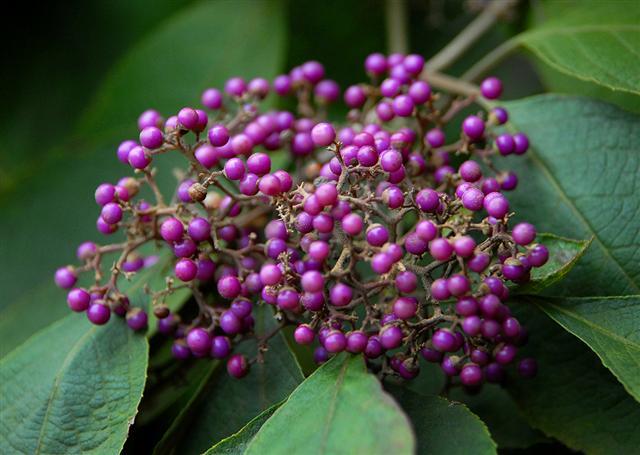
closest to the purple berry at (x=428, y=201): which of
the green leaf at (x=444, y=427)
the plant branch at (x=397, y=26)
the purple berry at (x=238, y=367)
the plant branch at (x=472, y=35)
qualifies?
the green leaf at (x=444, y=427)

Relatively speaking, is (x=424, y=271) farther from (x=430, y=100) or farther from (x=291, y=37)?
(x=291, y=37)

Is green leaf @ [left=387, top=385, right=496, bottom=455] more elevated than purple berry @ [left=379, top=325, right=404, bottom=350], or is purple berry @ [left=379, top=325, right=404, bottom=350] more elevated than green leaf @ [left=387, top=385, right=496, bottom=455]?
purple berry @ [left=379, top=325, right=404, bottom=350]

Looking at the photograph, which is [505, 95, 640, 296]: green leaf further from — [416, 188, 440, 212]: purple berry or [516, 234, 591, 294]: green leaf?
[416, 188, 440, 212]: purple berry

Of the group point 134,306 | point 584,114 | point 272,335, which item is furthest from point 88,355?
point 584,114

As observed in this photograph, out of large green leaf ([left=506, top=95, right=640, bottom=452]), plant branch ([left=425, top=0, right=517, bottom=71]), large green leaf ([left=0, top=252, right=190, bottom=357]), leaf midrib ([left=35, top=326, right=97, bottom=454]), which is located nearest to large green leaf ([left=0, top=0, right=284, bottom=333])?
large green leaf ([left=0, top=252, right=190, bottom=357])

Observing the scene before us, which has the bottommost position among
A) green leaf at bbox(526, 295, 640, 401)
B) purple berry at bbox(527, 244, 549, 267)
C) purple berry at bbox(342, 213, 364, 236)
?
green leaf at bbox(526, 295, 640, 401)

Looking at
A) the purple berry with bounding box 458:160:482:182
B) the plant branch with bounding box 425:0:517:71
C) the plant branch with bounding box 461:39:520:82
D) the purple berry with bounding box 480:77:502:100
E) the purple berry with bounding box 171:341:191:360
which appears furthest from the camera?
the plant branch with bounding box 425:0:517:71

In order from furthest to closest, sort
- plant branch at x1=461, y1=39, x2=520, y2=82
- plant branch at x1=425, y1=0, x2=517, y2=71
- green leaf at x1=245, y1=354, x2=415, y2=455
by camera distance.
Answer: plant branch at x1=425, y1=0, x2=517, y2=71, plant branch at x1=461, y1=39, x2=520, y2=82, green leaf at x1=245, y1=354, x2=415, y2=455

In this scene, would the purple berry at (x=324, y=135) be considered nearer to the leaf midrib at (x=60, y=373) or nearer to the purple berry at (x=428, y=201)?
the purple berry at (x=428, y=201)

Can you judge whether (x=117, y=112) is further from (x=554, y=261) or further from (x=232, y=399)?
(x=554, y=261)

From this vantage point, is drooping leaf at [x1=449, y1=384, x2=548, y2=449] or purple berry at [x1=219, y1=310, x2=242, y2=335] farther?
drooping leaf at [x1=449, y1=384, x2=548, y2=449]
